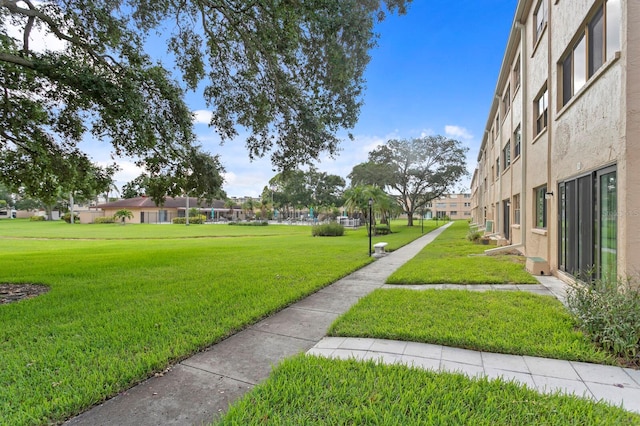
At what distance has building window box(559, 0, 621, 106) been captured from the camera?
5.39 metres

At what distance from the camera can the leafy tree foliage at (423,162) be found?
3788 centimetres

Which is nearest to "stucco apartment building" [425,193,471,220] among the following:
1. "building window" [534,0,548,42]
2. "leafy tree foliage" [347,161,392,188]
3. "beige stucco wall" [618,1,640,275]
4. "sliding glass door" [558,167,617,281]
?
"leafy tree foliage" [347,161,392,188]

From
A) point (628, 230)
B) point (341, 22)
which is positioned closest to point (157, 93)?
point (341, 22)

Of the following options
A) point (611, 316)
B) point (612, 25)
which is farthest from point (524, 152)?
point (611, 316)

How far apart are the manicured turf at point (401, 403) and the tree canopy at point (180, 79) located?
19.2ft

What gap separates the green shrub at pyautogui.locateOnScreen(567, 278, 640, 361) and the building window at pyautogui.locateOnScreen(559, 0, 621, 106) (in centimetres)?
404

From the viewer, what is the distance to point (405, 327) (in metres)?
4.53

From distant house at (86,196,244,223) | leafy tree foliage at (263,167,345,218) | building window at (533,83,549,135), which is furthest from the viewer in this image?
leafy tree foliage at (263,167,345,218)

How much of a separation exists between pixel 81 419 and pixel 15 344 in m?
2.41

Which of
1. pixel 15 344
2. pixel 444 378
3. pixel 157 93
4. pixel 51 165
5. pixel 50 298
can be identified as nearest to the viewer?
pixel 444 378

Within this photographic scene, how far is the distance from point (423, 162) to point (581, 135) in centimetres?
3348

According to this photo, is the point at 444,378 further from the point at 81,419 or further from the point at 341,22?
the point at 341,22

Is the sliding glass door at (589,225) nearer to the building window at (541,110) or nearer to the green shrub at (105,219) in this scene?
the building window at (541,110)

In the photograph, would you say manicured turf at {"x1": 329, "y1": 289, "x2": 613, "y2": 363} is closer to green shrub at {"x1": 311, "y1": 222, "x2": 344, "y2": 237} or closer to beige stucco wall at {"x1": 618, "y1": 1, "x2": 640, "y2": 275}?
beige stucco wall at {"x1": 618, "y1": 1, "x2": 640, "y2": 275}
